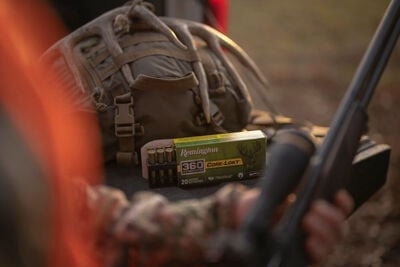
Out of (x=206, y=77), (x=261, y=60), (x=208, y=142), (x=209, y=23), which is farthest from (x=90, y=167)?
(x=261, y=60)

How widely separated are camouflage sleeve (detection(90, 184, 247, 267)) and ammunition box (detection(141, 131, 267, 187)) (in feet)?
1.21

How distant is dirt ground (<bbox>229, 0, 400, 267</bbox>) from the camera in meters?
2.76

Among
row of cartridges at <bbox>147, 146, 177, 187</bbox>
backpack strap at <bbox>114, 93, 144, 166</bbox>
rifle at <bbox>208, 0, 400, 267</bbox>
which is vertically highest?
rifle at <bbox>208, 0, 400, 267</bbox>

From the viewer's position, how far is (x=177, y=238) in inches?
37.8

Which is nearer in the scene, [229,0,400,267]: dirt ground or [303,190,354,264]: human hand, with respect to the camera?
[303,190,354,264]: human hand

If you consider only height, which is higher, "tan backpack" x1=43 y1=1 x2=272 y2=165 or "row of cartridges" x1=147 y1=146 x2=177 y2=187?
"tan backpack" x1=43 y1=1 x2=272 y2=165

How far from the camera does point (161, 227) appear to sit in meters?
0.96

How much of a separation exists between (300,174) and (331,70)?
391 cm

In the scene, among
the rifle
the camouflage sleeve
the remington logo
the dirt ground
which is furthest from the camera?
the dirt ground

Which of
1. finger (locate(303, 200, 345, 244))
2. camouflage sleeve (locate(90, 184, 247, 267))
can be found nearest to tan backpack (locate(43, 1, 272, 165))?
camouflage sleeve (locate(90, 184, 247, 267))

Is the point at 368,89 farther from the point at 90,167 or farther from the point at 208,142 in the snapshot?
the point at 90,167

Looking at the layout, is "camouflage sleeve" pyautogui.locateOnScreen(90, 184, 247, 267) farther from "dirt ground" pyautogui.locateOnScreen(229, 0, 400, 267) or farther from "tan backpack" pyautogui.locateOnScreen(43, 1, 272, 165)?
"dirt ground" pyautogui.locateOnScreen(229, 0, 400, 267)

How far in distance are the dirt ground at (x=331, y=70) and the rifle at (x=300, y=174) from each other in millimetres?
1570

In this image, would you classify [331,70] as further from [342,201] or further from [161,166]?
[342,201]
